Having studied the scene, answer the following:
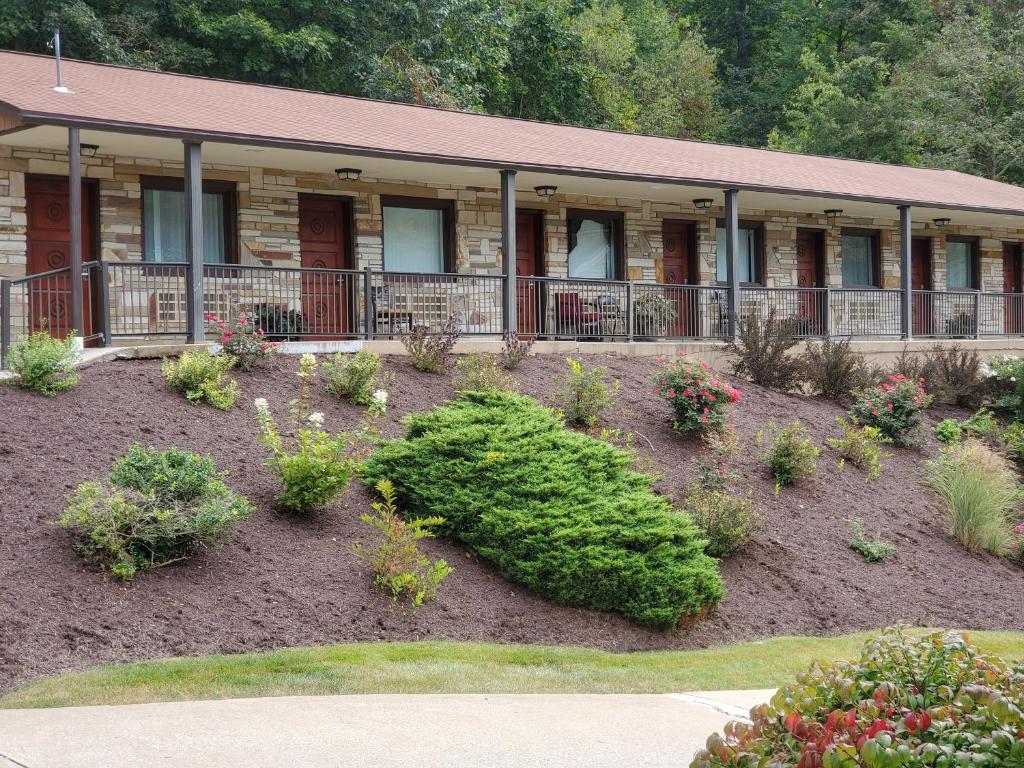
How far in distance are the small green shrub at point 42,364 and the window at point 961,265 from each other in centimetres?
1957

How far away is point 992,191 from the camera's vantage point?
2630cm

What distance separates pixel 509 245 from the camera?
1661 centimetres

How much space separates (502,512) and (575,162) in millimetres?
9452

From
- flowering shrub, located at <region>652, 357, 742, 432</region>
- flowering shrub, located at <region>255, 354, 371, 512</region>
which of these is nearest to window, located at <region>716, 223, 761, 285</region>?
flowering shrub, located at <region>652, 357, 742, 432</region>

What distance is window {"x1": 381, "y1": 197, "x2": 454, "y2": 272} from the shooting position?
1859 centimetres

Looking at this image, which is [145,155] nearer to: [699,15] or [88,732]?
[88,732]

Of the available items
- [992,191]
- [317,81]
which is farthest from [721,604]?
[317,81]

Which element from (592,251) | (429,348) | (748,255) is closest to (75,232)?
(429,348)

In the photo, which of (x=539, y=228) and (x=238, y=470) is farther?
(x=539, y=228)

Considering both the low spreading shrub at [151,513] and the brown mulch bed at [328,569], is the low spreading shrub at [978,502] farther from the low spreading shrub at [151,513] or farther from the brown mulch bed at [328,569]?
the low spreading shrub at [151,513]

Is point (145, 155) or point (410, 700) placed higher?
point (145, 155)

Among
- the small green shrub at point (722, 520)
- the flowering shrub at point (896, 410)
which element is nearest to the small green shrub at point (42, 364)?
the small green shrub at point (722, 520)

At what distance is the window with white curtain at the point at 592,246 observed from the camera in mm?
20547

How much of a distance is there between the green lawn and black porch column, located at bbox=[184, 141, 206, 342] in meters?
6.77
